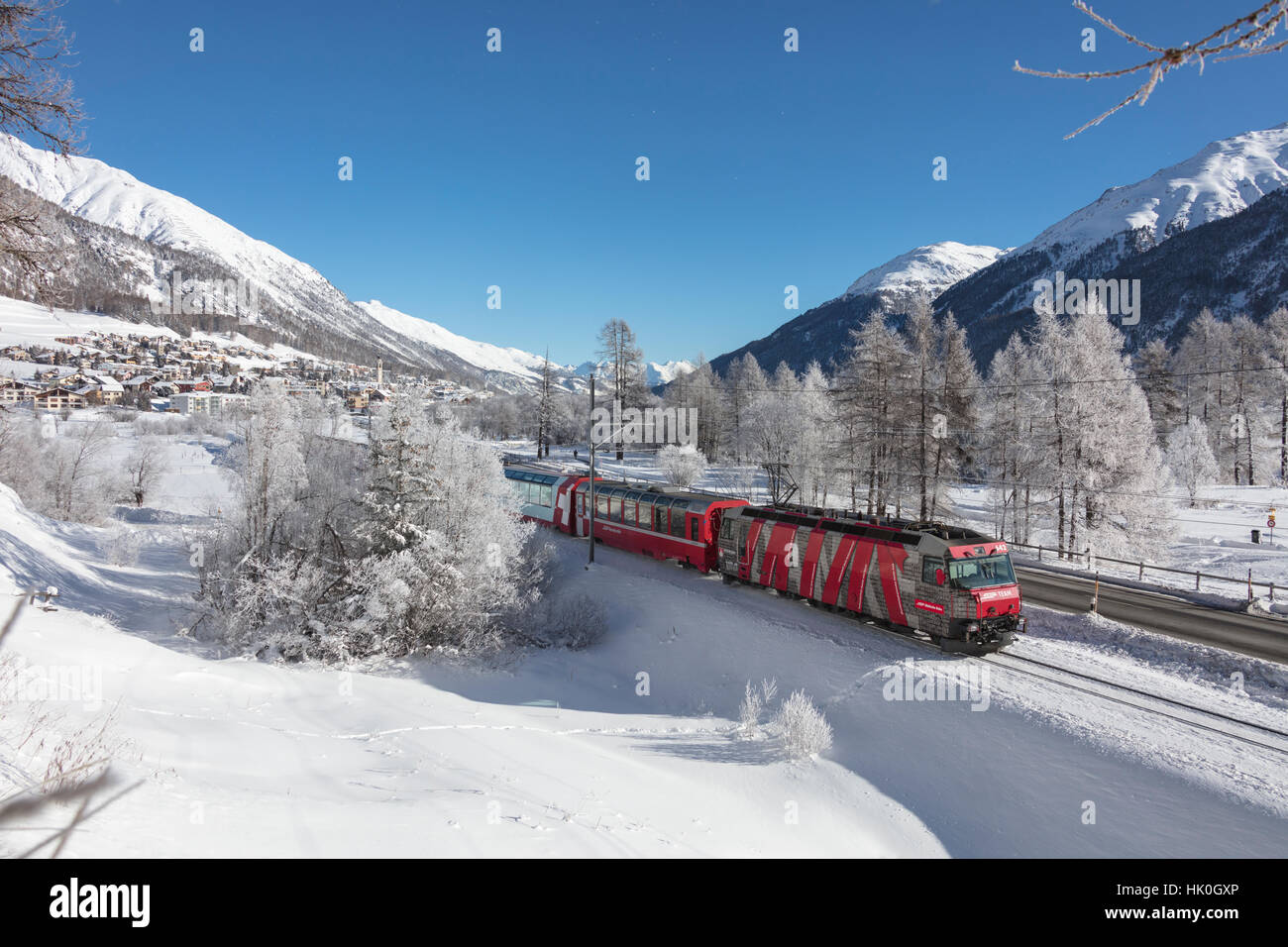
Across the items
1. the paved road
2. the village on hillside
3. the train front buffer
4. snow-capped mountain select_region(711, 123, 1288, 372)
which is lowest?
the paved road

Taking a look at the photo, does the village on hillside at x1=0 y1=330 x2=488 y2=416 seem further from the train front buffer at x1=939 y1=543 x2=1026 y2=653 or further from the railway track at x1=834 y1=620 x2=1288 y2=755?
the railway track at x1=834 y1=620 x2=1288 y2=755

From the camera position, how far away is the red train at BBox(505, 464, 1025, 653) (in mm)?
14656

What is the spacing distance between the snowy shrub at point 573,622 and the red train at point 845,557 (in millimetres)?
5114

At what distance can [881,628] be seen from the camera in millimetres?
17109

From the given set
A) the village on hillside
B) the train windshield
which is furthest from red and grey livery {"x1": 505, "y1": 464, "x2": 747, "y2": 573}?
the village on hillside

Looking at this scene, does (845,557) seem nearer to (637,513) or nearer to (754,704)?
(754,704)

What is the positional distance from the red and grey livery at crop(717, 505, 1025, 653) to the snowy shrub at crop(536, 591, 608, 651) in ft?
17.6

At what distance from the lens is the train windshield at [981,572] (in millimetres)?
14555

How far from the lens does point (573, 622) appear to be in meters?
19.6

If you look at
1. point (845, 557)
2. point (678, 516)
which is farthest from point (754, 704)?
point (678, 516)

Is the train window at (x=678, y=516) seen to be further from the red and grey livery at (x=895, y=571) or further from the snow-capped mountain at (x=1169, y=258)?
the snow-capped mountain at (x=1169, y=258)

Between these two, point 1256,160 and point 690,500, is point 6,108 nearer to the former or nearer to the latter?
point 690,500
